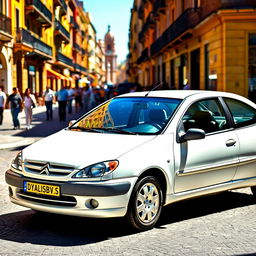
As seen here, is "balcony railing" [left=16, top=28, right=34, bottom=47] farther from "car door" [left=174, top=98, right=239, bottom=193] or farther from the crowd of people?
"car door" [left=174, top=98, right=239, bottom=193]

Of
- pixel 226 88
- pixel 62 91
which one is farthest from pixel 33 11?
pixel 226 88

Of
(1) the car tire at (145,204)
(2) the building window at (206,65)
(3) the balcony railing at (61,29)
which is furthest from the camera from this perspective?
(3) the balcony railing at (61,29)

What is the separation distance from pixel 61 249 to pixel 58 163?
86 cm

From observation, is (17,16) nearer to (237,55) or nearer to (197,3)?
(197,3)

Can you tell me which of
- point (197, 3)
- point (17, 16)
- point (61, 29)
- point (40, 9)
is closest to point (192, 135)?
point (197, 3)

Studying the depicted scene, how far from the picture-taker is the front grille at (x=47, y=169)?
533 centimetres

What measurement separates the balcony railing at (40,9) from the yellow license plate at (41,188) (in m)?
35.5

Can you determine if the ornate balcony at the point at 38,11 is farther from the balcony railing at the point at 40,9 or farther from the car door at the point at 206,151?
the car door at the point at 206,151

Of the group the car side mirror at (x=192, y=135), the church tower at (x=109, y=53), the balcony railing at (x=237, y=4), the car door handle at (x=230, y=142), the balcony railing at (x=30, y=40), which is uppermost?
the church tower at (x=109, y=53)

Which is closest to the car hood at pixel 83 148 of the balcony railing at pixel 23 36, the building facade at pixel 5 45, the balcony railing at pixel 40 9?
the building facade at pixel 5 45

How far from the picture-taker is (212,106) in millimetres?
6852

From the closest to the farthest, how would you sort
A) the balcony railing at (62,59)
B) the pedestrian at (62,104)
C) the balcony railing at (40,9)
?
the pedestrian at (62,104) < the balcony railing at (40,9) < the balcony railing at (62,59)

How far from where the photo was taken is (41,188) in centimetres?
544

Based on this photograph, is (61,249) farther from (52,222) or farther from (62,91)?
(62,91)
